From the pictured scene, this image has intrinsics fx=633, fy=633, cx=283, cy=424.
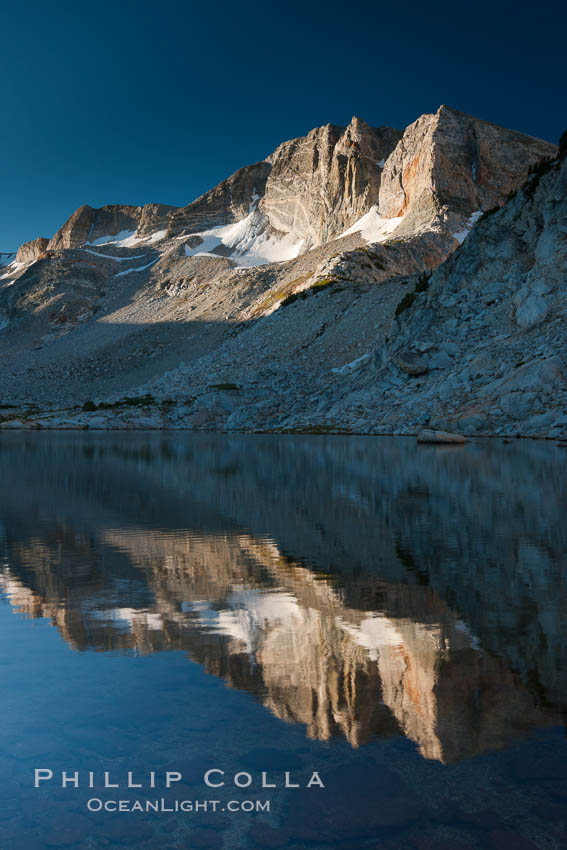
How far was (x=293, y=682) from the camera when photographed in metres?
4.20

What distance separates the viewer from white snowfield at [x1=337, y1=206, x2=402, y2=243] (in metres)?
105

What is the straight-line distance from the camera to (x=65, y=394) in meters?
96.4

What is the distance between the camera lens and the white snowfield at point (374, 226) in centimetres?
10494

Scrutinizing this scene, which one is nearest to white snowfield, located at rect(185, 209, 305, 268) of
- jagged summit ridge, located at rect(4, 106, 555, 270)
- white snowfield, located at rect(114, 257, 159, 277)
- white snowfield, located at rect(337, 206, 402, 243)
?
jagged summit ridge, located at rect(4, 106, 555, 270)

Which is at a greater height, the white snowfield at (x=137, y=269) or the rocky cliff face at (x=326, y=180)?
the rocky cliff face at (x=326, y=180)

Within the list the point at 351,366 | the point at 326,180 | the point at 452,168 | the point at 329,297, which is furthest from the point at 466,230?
the point at 326,180

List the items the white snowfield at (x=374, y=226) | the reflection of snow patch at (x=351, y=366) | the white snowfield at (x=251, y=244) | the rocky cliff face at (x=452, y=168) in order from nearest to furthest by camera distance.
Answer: the reflection of snow patch at (x=351, y=366), the rocky cliff face at (x=452, y=168), the white snowfield at (x=374, y=226), the white snowfield at (x=251, y=244)

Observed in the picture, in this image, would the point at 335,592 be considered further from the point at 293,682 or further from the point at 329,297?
the point at 329,297

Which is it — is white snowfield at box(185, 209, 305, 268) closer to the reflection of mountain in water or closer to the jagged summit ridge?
the jagged summit ridge

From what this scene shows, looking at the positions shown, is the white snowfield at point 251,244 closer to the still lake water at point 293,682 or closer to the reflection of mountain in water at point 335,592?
the reflection of mountain in water at point 335,592

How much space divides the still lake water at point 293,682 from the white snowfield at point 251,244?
133 m

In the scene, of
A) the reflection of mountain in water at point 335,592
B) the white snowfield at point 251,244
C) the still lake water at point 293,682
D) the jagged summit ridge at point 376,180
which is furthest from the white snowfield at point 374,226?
the still lake water at point 293,682

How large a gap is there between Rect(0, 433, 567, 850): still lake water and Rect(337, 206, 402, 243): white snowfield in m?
97.9

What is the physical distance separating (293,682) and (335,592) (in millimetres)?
2270
